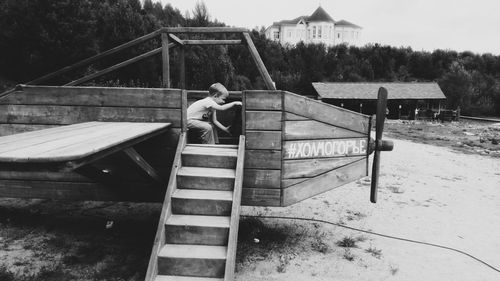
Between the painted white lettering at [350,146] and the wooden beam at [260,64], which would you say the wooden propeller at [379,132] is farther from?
the wooden beam at [260,64]

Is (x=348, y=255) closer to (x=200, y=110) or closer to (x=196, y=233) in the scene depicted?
(x=196, y=233)

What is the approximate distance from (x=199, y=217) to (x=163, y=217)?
38cm

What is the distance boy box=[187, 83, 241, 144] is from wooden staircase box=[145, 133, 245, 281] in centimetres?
50

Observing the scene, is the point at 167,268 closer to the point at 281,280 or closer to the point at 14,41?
the point at 281,280

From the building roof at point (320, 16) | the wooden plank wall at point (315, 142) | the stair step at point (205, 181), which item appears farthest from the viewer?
the building roof at point (320, 16)

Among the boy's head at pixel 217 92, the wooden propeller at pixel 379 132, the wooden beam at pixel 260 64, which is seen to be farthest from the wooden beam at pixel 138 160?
the wooden propeller at pixel 379 132

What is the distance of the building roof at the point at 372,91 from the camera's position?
117 feet

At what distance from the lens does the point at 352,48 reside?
57062mm

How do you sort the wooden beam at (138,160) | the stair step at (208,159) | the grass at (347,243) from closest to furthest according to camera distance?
the wooden beam at (138,160), the stair step at (208,159), the grass at (347,243)

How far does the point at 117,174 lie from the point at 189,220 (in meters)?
1.62

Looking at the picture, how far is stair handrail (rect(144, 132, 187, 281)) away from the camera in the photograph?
312 centimetres

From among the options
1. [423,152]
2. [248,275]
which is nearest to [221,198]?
[248,275]

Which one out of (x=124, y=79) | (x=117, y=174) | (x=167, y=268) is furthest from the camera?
(x=124, y=79)

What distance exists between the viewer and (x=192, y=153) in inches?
163
